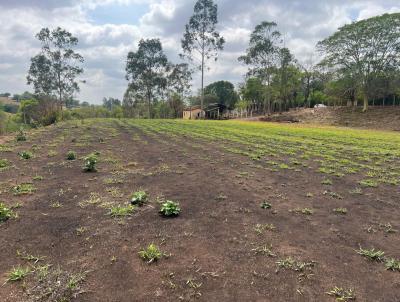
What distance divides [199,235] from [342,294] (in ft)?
6.49

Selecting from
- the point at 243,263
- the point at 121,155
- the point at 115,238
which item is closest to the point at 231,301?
the point at 243,263

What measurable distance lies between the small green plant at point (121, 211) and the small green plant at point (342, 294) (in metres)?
3.19

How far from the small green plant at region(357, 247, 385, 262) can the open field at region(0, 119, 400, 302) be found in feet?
0.05

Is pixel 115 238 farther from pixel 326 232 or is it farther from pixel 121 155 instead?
pixel 121 155

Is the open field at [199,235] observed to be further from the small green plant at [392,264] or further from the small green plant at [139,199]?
the small green plant at [139,199]

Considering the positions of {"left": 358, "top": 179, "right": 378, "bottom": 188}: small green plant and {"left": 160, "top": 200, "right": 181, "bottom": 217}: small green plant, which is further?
{"left": 358, "top": 179, "right": 378, "bottom": 188}: small green plant

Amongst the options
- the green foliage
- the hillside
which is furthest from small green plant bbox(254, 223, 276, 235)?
the hillside

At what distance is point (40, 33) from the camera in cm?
4612

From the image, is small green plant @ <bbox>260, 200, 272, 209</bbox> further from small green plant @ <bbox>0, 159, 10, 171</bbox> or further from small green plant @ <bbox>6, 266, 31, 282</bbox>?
small green plant @ <bbox>0, 159, 10, 171</bbox>

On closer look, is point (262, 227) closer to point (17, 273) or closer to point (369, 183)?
point (17, 273)

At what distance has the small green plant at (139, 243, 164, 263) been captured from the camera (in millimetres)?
3814

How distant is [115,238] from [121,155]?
6497mm

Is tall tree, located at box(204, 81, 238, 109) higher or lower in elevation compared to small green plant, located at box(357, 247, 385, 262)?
higher

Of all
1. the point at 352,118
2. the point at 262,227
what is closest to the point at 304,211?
the point at 262,227
